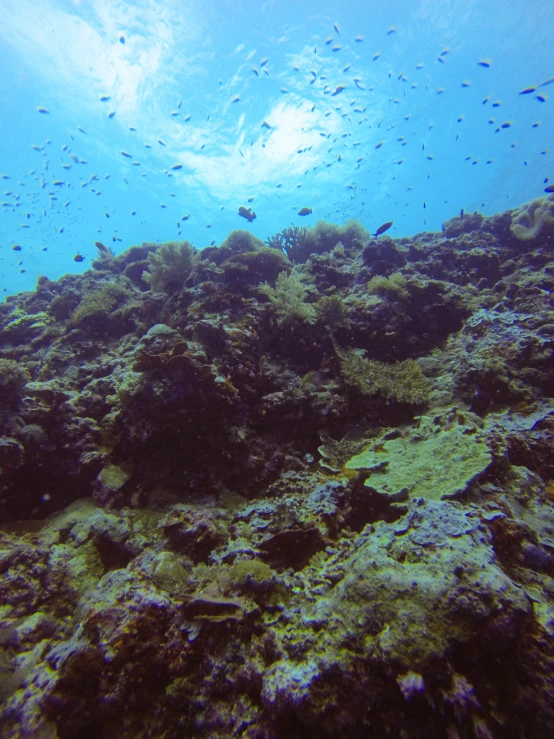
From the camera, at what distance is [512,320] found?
5711mm

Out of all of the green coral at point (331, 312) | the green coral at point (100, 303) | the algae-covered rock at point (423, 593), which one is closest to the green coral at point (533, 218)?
the green coral at point (331, 312)

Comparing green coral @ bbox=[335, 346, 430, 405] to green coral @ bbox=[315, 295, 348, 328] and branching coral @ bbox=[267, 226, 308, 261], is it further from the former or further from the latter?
branching coral @ bbox=[267, 226, 308, 261]

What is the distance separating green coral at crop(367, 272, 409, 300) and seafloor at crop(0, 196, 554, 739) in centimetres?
5

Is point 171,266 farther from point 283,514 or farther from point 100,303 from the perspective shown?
point 283,514

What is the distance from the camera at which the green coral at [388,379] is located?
17.1 feet

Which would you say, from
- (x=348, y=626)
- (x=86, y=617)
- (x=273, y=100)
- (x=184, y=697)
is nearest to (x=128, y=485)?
(x=86, y=617)

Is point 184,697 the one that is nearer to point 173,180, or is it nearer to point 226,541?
point 226,541

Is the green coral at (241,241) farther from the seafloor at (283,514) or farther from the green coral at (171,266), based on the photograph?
the seafloor at (283,514)

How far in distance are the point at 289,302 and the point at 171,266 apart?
4.06 metres

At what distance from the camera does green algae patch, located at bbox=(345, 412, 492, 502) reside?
343 centimetres

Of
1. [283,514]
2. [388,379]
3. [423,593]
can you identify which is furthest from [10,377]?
[388,379]

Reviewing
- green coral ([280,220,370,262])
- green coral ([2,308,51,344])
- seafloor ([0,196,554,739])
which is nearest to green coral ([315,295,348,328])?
seafloor ([0,196,554,739])

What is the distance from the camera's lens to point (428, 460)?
3.91m

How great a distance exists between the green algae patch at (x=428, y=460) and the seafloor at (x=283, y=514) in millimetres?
28
